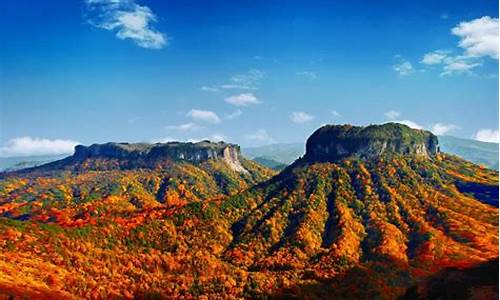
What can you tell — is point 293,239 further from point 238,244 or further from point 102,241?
point 102,241

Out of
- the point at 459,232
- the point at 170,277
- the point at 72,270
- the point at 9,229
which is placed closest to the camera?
the point at 72,270

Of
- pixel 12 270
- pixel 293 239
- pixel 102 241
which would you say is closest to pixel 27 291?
pixel 12 270

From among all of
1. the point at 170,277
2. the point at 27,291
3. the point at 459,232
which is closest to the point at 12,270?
the point at 27,291

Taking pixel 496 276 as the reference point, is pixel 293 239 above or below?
below

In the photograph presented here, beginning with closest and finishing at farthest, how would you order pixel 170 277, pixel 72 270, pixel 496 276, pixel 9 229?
pixel 496 276 → pixel 72 270 → pixel 9 229 → pixel 170 277

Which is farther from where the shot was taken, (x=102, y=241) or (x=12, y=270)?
(x=102, y=241)

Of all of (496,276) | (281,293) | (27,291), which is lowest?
(281,293)

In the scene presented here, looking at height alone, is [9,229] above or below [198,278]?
above

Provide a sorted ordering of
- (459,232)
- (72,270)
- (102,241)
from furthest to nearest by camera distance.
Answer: (459,232) < (102,241) < (72,270)

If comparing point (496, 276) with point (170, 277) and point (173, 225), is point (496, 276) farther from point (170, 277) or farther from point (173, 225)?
point (173, 225)
